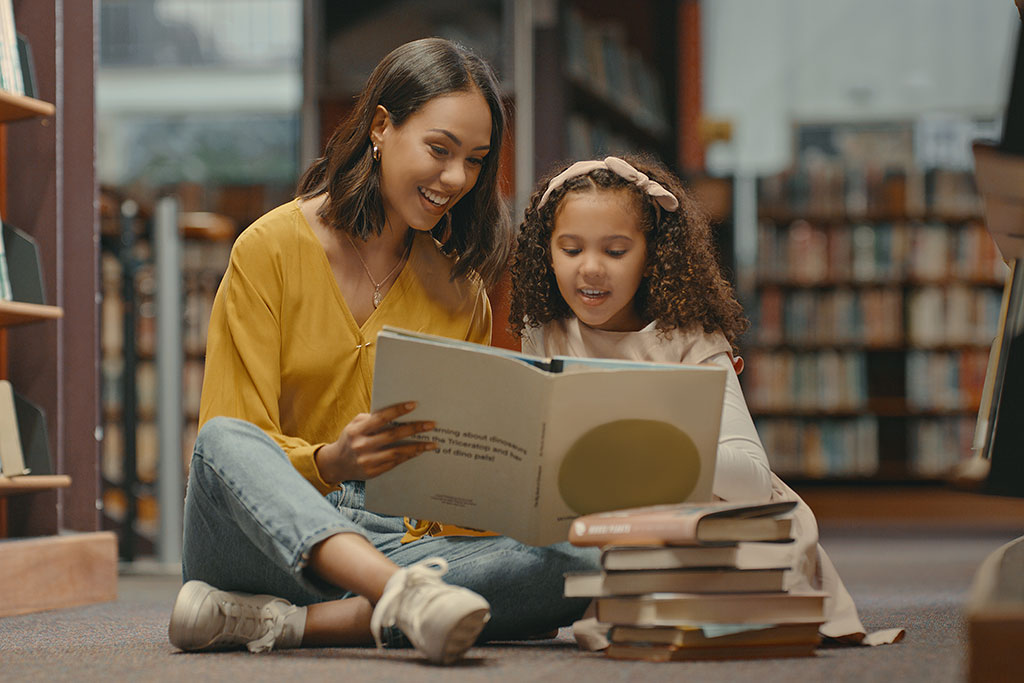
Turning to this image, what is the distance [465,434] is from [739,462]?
34 centimetres

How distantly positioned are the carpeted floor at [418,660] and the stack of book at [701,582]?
0.12 ft

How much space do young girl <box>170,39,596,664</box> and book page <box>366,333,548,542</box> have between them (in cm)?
3

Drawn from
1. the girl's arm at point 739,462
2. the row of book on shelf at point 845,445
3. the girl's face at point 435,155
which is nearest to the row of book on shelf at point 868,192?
the row of book on shelf at point 845,445

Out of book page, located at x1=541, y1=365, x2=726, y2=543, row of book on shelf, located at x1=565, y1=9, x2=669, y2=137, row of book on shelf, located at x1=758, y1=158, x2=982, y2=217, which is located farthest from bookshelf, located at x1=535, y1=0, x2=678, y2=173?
book page, located at x1=541, y1=365, x2=726, y2=543

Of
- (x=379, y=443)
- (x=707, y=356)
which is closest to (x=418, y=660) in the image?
(x=379, y=443)

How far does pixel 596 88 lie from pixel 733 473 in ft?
11.0

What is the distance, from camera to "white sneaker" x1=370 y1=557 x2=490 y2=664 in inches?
Answer: 48.9

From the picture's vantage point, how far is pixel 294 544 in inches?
52.7

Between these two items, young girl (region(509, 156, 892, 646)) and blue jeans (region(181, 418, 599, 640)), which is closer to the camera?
blue jeans (region(181, 418, 599, 640))

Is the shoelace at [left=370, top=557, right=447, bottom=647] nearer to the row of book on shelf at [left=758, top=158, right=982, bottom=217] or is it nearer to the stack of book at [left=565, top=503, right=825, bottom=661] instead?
the stack of book at [left=565, top=503, right=825, bottom=661]

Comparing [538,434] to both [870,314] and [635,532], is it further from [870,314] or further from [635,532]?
[870,314]

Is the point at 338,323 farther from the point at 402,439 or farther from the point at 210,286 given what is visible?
the point at 210,286

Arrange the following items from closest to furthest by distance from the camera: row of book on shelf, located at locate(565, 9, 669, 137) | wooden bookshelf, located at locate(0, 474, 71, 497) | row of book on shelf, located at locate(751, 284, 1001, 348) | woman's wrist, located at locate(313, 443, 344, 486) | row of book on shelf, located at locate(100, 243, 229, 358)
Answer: woman's wrist, located at locate(313, 443, 344, 486), wooden bookshelf, located at locate(0, 474, 71, 497), row of book on shelf, located at locate(565, 9, 669, 137), row of book on shelf, located at locate(100, 243, 229, 358), row of book on shelf, located at locate(751, 284, 1001, 348)

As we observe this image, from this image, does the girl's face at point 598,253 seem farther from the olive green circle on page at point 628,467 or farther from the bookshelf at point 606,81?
the bookshelf at point 606,81
